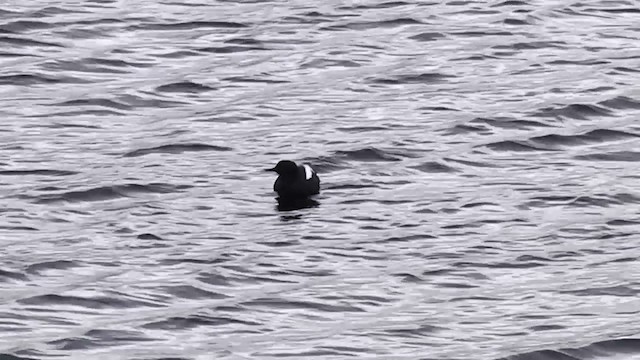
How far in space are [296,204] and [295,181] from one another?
0.25 metres

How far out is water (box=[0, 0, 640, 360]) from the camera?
1603 centimetres

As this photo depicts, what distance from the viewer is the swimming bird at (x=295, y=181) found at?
2025cm

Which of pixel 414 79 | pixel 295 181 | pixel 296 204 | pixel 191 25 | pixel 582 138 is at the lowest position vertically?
pixel 582 138

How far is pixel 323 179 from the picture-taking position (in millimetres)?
21469

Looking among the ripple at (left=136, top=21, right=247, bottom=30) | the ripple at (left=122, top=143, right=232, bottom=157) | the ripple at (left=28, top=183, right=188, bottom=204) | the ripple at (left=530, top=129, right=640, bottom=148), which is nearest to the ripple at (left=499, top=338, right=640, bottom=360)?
the ripple at (left=28, top=183, right=188, bottom=204)

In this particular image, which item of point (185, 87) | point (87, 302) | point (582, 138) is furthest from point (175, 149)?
point (87, 302)

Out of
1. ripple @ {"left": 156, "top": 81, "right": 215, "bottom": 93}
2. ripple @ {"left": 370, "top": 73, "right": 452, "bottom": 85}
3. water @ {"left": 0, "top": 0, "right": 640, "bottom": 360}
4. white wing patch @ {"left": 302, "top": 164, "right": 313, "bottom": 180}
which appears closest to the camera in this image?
water @ {"left": 0, "top": 0, "right": 640, "bottom": 360}

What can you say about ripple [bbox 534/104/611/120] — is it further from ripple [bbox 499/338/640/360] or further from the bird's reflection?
ripple [bbox 499/338/640/360]

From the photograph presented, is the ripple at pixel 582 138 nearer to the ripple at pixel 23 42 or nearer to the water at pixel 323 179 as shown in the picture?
the water at pixel 323 179

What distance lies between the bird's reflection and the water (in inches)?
3.5

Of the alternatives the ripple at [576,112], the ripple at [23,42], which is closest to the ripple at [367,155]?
→ the ripple at [576,112]

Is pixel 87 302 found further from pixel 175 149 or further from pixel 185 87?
pixel 185 87

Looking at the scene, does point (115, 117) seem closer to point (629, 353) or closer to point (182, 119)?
point (182, 119)

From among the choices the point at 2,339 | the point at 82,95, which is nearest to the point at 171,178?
the point at 82,95
